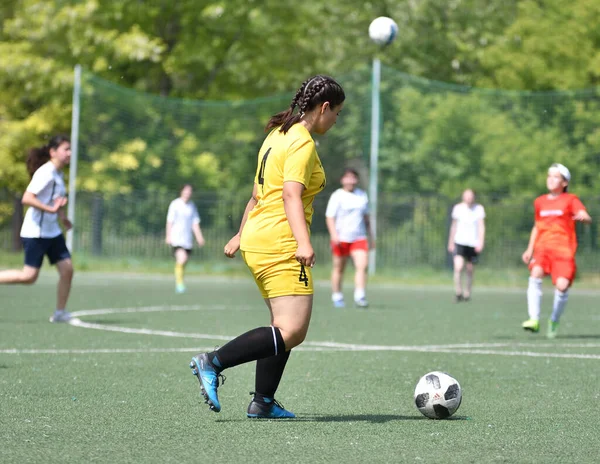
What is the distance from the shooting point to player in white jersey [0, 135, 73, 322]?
41.0 ft

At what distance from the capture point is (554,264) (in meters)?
12.8

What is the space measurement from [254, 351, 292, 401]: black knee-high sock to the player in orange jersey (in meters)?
6.51

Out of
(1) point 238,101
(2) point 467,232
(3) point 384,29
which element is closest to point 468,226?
(2) point 467,232

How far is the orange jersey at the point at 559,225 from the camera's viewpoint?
12.8 meters

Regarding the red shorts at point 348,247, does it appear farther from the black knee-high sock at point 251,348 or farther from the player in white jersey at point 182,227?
the black knee-high sock at point 251,348

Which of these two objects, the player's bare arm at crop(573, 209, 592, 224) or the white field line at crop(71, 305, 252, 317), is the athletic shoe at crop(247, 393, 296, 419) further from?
the white field line at crop(71, 305, 252, 317)

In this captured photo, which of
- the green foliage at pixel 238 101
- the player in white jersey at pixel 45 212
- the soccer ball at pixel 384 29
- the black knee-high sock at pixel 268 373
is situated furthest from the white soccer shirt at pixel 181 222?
the black knee-high sock at pixel 268 373

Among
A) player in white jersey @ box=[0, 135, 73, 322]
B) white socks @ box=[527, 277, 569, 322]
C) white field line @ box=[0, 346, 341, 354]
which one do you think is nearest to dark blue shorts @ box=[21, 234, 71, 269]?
player in white jersey @ box=[0, 135, 73, 322]

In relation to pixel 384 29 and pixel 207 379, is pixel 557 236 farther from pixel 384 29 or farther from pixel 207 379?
pixel 384 29

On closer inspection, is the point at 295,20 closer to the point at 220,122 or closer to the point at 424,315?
the point at 220,122

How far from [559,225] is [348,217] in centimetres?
552

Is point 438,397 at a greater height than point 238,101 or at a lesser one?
lesser

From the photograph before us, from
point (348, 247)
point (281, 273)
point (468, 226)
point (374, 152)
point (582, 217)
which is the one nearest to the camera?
point (281, 273)

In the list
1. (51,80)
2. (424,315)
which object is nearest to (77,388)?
(424,315)
